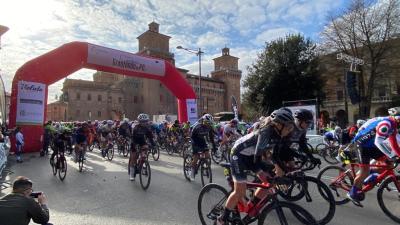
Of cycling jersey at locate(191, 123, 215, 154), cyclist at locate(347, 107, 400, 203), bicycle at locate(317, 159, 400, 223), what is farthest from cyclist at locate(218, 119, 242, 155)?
cyclist at locate(347, 107, 400, 203)

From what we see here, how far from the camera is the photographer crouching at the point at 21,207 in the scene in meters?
3.60

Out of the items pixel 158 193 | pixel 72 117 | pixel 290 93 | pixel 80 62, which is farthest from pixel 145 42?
pixel 158 193

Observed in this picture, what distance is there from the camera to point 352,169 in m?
6.36

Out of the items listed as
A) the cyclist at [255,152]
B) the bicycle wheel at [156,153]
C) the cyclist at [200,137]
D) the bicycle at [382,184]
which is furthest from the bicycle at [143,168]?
the bicycle wheel at [156,153]

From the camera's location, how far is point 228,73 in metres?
115

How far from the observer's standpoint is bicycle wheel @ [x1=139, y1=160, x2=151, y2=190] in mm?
8883

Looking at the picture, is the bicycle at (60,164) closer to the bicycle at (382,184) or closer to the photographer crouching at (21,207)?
the photographer crouching at (21,207)

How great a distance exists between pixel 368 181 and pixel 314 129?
50.7ft

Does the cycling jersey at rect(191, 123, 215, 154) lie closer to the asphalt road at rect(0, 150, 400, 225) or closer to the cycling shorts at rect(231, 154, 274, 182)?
the asphalt road at rect(0, 150, 400, 225)

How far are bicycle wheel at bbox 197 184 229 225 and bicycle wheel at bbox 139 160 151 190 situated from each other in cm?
377

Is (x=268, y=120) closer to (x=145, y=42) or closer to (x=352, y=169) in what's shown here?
(x=352, y=169)

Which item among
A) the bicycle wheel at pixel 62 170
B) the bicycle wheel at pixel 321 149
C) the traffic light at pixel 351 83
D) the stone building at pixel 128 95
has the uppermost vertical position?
the stone building at pixel 128 95

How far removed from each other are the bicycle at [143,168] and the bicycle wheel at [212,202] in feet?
12.4

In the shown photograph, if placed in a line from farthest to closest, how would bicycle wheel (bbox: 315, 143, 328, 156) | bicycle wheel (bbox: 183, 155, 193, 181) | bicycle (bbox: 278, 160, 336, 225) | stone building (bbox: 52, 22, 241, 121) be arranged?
stone building (bbox: 52, 22, 241, 121) → bicycle wheel (bbox: 315, 143, 328, 156) → bicycle wheel (bbox: 183, 155, 193, 181) → bicycle (bbox: 278, 160, 336, 225)
